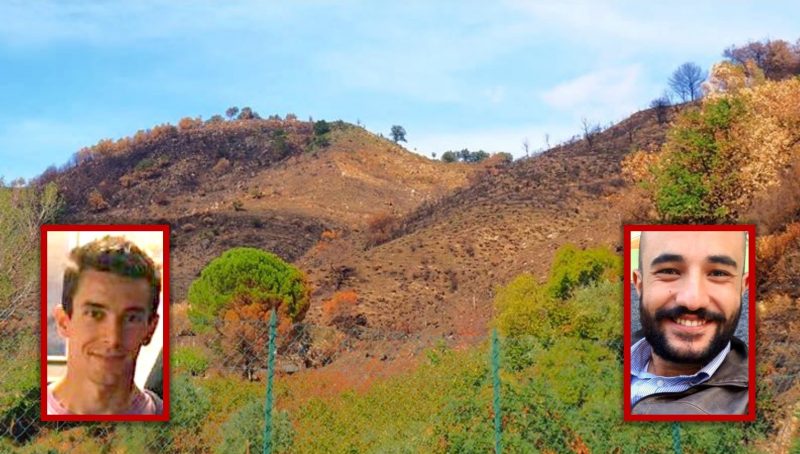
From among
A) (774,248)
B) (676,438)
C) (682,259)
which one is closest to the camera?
(682,259)

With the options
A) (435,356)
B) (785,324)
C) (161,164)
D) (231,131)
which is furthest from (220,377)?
(231,131)

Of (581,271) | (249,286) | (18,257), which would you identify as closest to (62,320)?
(18,257)

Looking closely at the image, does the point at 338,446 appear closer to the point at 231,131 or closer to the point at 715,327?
the point at 715,327

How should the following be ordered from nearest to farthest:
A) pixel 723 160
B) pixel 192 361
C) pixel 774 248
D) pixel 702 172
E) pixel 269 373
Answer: pixel 269 373 → pixel 192 361 → pixel 774 248 → pixel 723 160 → pixel 702 172

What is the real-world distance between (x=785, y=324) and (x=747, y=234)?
12.4 metres

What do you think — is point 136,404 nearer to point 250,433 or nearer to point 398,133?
point 250,433

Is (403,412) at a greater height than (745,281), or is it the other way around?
(745,281)

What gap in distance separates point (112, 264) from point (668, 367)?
416cm

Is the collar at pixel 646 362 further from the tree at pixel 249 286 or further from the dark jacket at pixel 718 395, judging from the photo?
the tree at pixel 249 286

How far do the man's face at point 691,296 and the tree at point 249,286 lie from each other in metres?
21.7

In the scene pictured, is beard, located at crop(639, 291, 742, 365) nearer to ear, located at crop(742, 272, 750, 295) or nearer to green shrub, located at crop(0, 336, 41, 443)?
ear, located at crop(742, 272, 750, 295)

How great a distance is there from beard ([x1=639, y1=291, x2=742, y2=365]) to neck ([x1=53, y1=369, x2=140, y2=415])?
12.5ft

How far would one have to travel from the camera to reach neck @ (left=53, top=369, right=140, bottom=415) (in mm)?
7535

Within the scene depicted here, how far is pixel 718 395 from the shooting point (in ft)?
26.8
